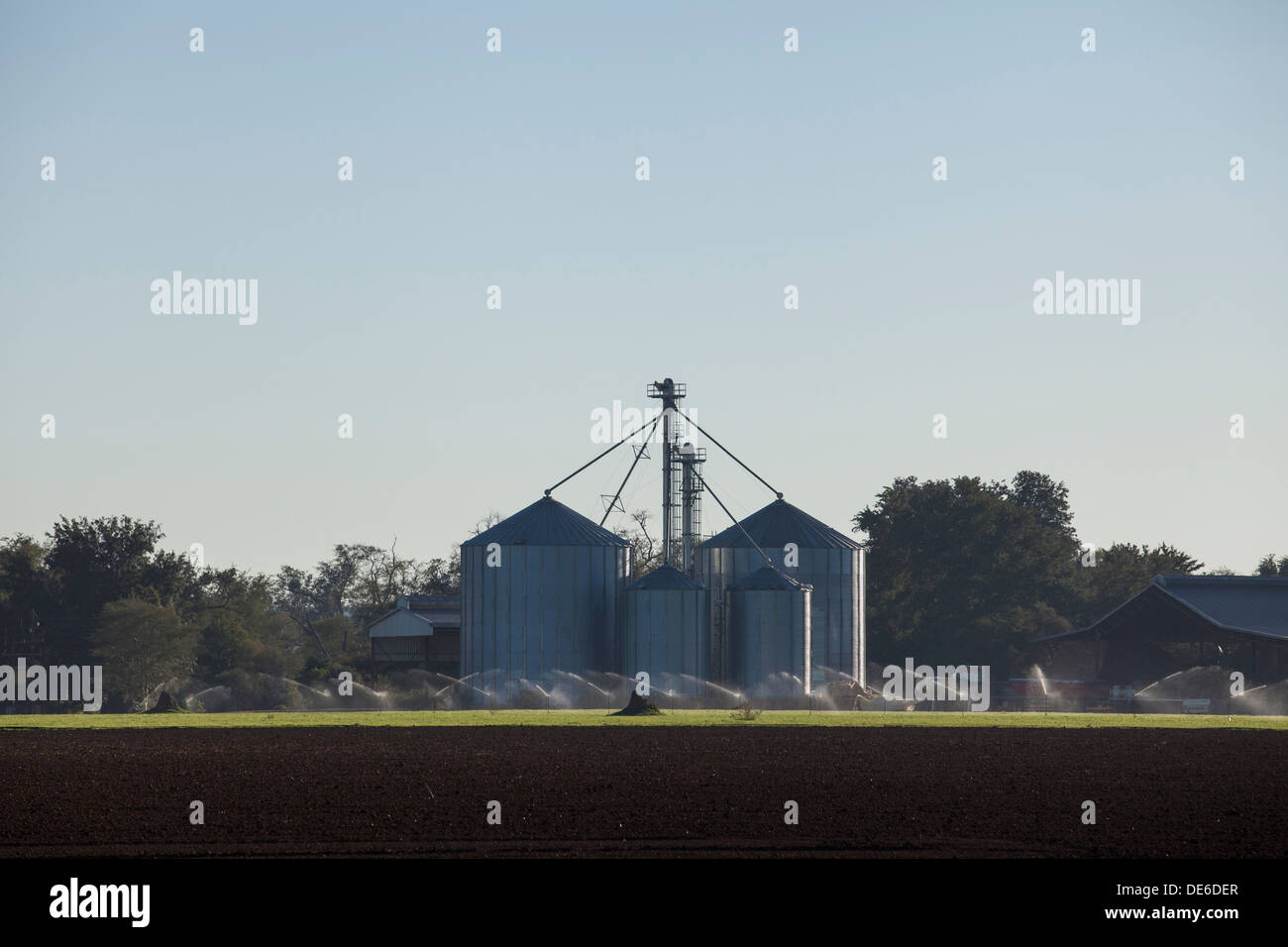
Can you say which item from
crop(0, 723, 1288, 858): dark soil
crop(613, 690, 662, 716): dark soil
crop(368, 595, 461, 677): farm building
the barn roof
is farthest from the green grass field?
crop(368, 595, 461, 677): farm building

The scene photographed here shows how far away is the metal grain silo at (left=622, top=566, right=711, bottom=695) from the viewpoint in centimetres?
8388

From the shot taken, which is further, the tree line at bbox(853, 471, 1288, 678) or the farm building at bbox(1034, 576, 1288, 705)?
the tree line at bbox(853, 471, 1288, 678)

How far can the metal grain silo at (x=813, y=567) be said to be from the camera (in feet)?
300

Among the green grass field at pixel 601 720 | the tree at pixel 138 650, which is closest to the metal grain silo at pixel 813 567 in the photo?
the green grass field at pixel 601 720

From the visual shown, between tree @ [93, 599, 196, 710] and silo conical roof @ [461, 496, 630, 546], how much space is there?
31.1m

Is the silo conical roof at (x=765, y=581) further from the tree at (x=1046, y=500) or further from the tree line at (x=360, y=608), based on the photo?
the tree at (x=1046, y=500)

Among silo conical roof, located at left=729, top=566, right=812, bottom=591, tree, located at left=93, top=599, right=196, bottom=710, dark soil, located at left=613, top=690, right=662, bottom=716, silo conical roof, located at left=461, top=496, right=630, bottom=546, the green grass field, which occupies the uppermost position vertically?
silo conical roof, located at left=461, top=496, right=630, bottom=546

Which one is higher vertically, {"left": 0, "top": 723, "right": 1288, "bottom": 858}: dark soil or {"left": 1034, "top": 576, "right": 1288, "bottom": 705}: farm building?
{"left": 1034, "top": 576, "right": 1288, "bottom": 705}: farm building

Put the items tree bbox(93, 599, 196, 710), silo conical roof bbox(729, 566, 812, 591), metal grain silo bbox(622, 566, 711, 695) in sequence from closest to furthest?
metal grain silo bbox(622, 566, 711, 695) → silo conical roof bbox(729, 566, 812, 591) → tree bbox(93, 599, 196, 710)

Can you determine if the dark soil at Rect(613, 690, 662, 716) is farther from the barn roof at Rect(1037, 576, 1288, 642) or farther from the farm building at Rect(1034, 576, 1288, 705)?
the barn roof at Rect(1037, 576, 1288, 642)

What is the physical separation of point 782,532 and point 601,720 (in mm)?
31780

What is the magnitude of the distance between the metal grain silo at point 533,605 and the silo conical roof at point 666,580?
111 inches

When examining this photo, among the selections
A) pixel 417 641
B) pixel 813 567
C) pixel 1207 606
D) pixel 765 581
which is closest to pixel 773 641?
pixel 765 581
